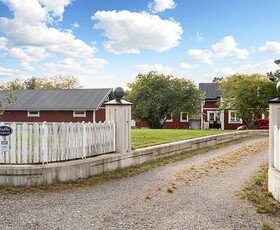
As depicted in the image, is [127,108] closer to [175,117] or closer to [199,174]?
[199,174]

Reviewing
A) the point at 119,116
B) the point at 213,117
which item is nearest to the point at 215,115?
the point at 213,117

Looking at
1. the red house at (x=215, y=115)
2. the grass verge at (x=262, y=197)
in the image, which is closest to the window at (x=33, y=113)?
the red house at (x=215, y=115)

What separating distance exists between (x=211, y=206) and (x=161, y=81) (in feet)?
108

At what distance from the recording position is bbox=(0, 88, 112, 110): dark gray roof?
35.0 metres

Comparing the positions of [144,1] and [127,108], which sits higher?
[144,1]

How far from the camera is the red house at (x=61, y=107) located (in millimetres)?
34844

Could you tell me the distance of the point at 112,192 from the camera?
7.12 metres

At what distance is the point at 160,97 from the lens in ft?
122

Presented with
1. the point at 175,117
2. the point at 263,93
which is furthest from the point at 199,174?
the point at 175,117

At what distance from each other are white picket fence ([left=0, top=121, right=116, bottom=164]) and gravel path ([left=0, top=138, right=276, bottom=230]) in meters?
1.14

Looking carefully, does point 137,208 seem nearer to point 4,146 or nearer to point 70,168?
point 70,168

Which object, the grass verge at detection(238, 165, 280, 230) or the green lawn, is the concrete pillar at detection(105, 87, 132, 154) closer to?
the green lawn

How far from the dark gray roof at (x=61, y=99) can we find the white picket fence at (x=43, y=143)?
25666 mm

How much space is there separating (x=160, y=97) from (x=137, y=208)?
31.4m
